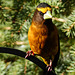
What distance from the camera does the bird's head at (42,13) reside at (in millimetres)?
1056

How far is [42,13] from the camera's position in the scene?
3.74ft

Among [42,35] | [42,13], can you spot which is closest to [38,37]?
[42,35]

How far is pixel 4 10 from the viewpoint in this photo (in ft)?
4.49

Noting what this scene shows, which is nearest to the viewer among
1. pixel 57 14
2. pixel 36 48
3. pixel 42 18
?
pixel 42 18

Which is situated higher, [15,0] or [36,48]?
[15,0]

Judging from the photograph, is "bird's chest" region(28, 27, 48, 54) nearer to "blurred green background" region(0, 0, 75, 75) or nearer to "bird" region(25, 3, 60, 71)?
"bird" region(25, 3, 60, 71)

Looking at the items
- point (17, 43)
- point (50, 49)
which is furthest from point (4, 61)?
point (50, 49)

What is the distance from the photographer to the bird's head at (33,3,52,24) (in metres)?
1.06

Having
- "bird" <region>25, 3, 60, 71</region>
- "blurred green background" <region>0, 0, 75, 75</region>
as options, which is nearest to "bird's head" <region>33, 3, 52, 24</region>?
"bird" <region>25, 3, 60, 71</region>

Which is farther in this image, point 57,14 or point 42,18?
point 57,14

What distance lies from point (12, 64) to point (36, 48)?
260 mm

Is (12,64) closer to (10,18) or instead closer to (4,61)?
(4,61)

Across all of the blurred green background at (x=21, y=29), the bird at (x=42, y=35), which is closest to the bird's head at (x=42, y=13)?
the bird at (x=42, y=35)

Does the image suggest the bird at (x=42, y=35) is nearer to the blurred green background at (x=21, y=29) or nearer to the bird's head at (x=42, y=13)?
the bird's head at (x=42, y=13)
